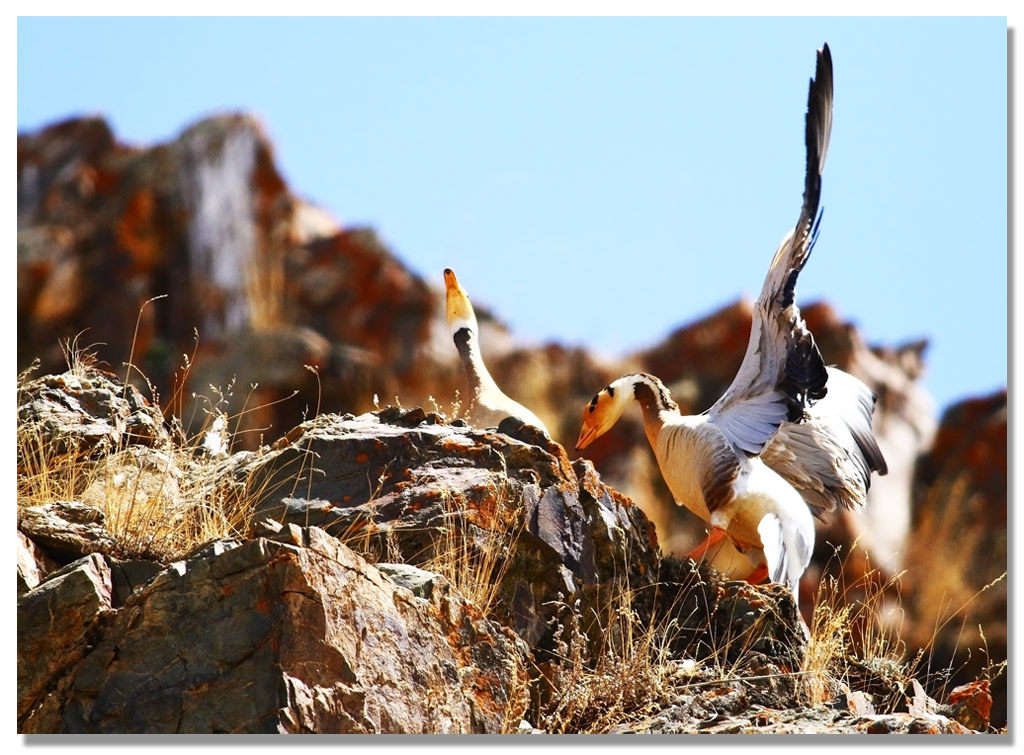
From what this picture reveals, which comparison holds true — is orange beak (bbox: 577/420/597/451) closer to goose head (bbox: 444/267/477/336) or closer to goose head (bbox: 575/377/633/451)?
goose head (bbox: 575/377/633/451)

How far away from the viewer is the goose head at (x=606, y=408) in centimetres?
534

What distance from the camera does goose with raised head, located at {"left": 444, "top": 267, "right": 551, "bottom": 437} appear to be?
531 centimetres

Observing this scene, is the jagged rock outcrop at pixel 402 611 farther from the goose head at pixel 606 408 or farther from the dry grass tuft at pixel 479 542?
the goose head at pixel 606 408

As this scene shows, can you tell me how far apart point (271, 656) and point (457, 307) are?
2.78 metres

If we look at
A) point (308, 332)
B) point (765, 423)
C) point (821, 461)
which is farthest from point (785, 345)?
point (308, 332)

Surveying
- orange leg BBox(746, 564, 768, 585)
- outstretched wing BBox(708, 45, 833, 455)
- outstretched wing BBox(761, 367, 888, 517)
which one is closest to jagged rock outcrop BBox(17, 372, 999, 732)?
orange leg BBox(746, 564, 768, 585)

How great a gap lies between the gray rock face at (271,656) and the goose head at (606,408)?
6.61 ft

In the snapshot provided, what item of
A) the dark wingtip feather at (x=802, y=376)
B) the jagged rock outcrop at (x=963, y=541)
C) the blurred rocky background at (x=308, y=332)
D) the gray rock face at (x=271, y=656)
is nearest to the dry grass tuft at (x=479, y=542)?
the gray rock face at (x=271, y=656)

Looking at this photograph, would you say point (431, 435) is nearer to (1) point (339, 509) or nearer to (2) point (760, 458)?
(1) point (339, 509)

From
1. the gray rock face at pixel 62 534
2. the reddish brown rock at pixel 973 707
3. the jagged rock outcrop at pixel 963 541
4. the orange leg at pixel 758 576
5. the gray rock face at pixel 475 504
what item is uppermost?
the gray rock face at pixel 475 504

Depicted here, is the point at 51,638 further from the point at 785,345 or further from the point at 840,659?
the point at 785,345

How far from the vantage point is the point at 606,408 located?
539 cm

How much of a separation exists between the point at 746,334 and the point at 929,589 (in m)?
3.79
